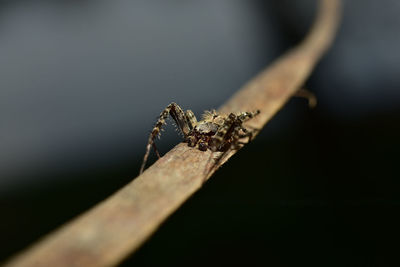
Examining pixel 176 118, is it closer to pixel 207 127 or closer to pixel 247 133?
pixel 207 127

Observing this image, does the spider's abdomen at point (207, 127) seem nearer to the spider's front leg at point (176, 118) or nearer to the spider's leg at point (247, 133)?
the spider's front leg at point (176, 118)

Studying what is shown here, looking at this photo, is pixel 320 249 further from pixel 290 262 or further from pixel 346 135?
pixel 346 135

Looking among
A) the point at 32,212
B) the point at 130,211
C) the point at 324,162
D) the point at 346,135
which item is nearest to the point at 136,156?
the point at 32,212

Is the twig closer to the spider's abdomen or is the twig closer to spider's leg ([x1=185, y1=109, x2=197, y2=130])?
the spider's abdomen

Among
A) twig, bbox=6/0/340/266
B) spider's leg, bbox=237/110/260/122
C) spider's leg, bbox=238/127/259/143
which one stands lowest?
twig, bbox=6/0/340/266

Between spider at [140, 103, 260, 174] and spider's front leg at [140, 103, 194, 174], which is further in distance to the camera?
spider's front leg at [140, 103, 194, 174]

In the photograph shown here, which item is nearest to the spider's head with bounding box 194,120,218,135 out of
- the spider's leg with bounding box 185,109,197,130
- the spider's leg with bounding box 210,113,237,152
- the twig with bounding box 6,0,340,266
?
the spider's leg with bounding box 185,109,197,130

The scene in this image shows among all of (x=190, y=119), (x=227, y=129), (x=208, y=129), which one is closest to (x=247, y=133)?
(x=227, y=129)

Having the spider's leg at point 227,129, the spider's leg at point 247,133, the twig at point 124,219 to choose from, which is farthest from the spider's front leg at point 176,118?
the twig at point 124,219
